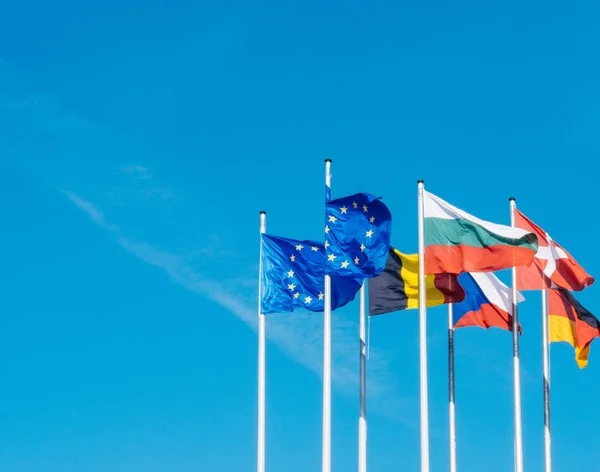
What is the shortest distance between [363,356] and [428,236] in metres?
4.69

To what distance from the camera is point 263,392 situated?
4225 centimetres

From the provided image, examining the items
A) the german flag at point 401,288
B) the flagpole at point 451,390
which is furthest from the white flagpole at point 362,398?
the flagpole at point 451,390

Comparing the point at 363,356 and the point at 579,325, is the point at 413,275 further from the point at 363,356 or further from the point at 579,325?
the point at 579,325

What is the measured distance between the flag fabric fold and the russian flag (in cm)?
119

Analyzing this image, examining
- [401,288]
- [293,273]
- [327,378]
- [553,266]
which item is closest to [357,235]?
[293,273]

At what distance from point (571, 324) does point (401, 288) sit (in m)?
8.69

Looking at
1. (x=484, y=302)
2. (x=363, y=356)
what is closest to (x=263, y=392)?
(x=363, y=356)

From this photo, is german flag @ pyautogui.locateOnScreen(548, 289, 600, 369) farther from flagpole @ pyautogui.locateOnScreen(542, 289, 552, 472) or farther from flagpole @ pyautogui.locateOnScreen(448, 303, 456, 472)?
flagpole @ pyautogui.locateOnScreen(448, 303, 456, 472)

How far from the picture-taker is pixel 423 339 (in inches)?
1681

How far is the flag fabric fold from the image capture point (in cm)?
4888

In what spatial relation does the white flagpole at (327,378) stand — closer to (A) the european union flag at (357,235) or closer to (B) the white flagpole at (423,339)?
(A) the european union flag at (357,235)

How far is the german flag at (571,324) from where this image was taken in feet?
167

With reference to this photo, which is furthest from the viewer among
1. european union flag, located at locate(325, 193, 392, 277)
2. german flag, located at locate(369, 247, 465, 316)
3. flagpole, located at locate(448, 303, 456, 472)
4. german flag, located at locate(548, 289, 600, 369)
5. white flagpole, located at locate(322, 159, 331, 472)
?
german flag, located at locate(548, 289, 600, 369)

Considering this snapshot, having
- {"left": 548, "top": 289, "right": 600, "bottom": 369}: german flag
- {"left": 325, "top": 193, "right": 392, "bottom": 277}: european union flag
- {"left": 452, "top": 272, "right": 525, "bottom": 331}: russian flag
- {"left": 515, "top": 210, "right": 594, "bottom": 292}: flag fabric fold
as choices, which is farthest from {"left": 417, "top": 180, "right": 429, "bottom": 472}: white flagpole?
{"left": 548, "top": 289, "right": 600, "bottom": 369}: german flag
